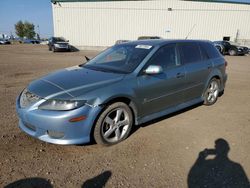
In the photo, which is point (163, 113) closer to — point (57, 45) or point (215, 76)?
point (215, 76)

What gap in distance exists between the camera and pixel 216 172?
10.3 ft

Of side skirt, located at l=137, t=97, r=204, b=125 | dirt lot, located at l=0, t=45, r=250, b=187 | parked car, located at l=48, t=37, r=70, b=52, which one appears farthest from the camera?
parked car, located at l=48, t=37, r=70, b=52

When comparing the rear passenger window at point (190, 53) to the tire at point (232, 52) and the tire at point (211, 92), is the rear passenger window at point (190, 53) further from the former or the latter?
the tire at point (232, 52)

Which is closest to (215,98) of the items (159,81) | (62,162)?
(159,81)

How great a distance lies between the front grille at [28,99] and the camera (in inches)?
139

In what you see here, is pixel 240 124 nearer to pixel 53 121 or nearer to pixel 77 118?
pixel 77 118

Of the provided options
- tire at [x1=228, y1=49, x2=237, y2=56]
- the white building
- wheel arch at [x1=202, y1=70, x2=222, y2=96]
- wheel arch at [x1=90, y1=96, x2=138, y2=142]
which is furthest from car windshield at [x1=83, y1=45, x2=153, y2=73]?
the white building

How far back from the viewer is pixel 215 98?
20.0ft

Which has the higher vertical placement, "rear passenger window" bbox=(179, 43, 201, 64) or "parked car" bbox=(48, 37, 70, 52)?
"rear passenger window" bbox=(179, 43, 201, 64)

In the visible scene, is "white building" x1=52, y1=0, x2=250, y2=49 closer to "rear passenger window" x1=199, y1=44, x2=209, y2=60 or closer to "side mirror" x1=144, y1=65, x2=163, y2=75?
"rear passenger window" x1=199, y1=44, x2=209, y2=60

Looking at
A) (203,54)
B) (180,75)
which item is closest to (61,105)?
(180,75)

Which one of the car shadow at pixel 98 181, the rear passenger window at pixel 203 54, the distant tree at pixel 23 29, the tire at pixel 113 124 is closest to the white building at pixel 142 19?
the rear passenger window at pixel 203 54

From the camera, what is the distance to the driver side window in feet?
14.3

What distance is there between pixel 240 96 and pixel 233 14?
100ft
